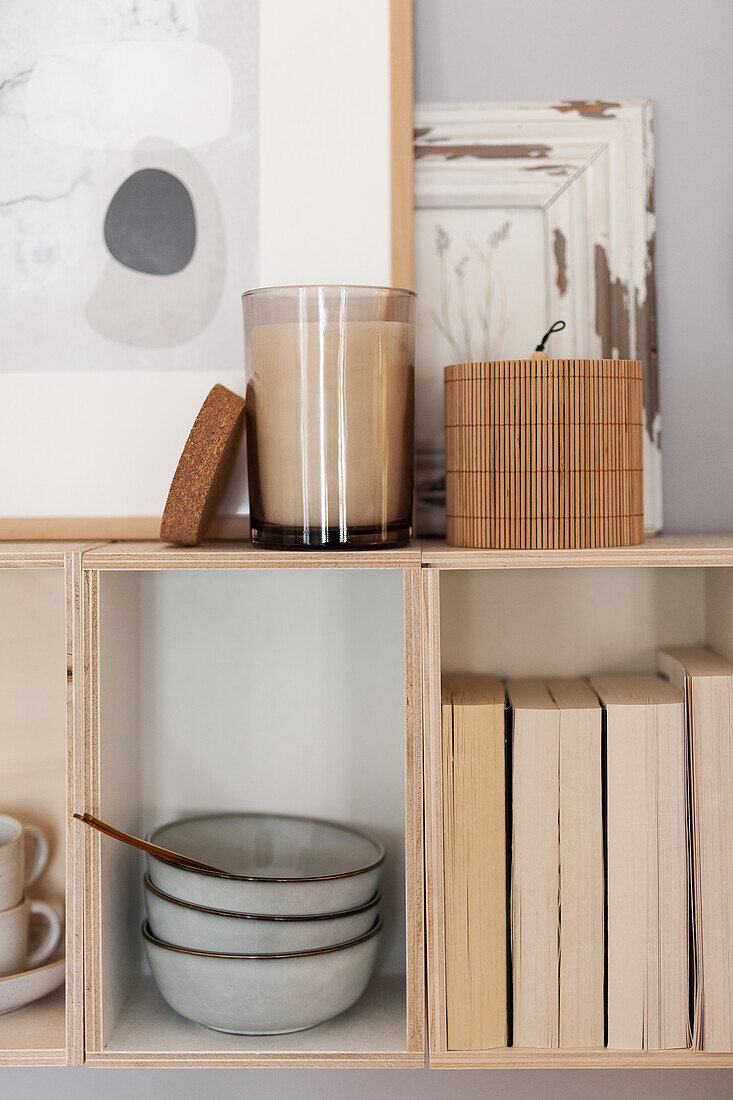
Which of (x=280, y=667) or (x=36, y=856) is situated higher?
(x=280, y=667)

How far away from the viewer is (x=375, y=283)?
2.76ft

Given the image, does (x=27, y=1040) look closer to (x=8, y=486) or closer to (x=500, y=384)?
(x=8, y=486)

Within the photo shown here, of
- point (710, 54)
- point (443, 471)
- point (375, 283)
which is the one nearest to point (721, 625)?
point (443, 471)

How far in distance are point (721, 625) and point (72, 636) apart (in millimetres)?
552

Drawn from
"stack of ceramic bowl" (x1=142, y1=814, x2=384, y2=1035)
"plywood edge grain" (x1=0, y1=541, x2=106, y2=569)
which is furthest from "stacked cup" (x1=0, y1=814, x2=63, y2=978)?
"plywood edge grain" (x1=0, y1=541, x2=106, y2=569)

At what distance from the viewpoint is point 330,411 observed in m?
0.70

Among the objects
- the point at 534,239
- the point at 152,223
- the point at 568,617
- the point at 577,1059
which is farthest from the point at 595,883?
the point at 152,223

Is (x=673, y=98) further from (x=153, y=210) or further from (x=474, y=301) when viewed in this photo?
(x=153, y=210)

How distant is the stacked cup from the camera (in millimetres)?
768

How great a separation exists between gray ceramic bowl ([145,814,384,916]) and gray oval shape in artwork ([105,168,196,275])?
528mm

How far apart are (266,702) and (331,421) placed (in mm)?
303

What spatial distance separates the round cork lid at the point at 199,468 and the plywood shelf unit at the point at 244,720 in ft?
0.07

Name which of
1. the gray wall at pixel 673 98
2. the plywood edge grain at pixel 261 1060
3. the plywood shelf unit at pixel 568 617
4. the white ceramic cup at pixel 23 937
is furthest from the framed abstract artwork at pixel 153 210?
the plywood edge grain at pixel 261 1060

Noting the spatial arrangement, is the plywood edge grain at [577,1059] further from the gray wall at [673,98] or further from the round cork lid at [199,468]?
the round cork lid at [199,468]
